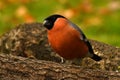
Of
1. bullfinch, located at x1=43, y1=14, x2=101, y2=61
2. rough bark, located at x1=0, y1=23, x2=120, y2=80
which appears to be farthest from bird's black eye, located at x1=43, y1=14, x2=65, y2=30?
rough bark, located at x1=0, y1=23, x2=120, y2=80

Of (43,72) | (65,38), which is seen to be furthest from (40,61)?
(65,38)

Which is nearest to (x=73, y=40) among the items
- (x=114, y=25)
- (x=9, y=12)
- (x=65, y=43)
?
(x=65, y=43)

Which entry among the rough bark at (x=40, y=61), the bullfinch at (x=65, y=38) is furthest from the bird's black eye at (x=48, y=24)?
the rough bark at (x=40, y=61)

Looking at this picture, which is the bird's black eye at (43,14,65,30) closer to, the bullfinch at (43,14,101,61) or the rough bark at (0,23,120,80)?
the bullfinch at (43,14,101,61)

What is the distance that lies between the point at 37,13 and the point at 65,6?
2.47 feet

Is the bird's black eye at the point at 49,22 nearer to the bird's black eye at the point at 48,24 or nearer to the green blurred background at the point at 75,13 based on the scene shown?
the bird's black eye at the point at 48,24

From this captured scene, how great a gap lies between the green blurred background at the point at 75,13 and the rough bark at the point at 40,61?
7.75 ft

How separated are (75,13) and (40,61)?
4.99 m

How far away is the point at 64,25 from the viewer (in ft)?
23.5

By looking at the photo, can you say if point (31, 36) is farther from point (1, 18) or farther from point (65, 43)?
point (1, 18)

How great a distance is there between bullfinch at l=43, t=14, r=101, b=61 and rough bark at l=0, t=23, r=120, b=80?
171 millimetres

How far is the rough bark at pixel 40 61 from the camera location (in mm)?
→ 6945

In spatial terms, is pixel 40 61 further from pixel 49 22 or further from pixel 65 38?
pixel 49 22

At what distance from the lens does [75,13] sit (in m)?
11.9
